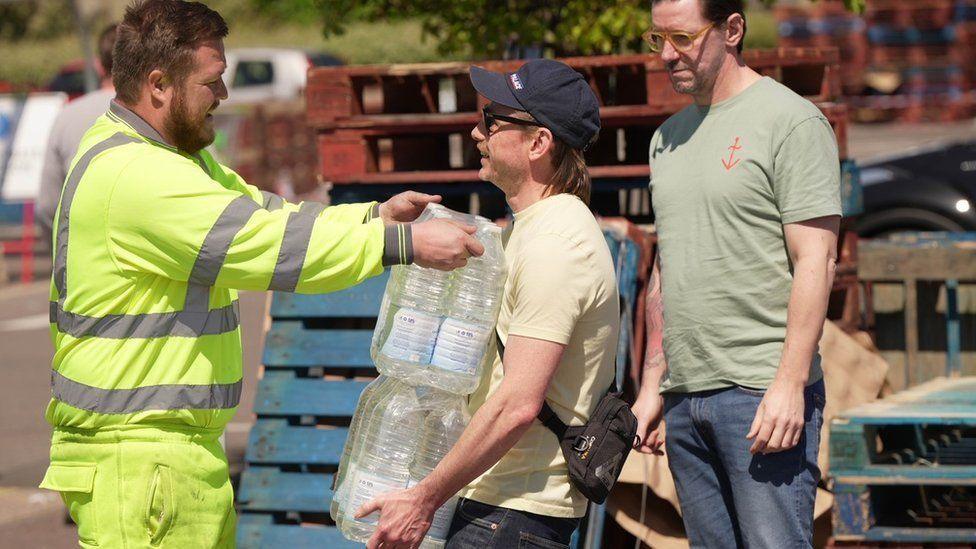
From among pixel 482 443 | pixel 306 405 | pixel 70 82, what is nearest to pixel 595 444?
pixel 482 443

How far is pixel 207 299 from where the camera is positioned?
3.36m

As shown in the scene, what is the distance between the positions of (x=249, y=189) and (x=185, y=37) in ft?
2.48

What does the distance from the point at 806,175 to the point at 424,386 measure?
1148mm

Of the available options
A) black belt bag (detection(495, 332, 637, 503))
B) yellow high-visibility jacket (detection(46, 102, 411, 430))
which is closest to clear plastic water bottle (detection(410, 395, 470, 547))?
black belt bag (detection(495, 332, 637, 503))

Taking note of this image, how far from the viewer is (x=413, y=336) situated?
10.8ft

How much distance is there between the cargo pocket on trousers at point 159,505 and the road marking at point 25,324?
952 cm

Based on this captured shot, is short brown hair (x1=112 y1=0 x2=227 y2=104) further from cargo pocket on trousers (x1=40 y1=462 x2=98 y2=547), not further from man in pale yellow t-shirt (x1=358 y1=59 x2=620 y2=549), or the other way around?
cargo pocket on trousers (x1=40 y1=462 x2=98 y2=547)

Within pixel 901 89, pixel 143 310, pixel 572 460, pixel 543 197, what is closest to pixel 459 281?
pixel 543 197

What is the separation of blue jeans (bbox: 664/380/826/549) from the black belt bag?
1.16ft

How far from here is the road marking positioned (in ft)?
40.8

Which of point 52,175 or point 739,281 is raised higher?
point 739,281

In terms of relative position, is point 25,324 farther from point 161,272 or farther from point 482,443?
point 482,443

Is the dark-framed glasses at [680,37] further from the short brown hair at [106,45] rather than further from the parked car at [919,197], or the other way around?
the parked car at [919,197]

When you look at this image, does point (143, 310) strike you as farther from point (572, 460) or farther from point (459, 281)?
point (572, 460)
